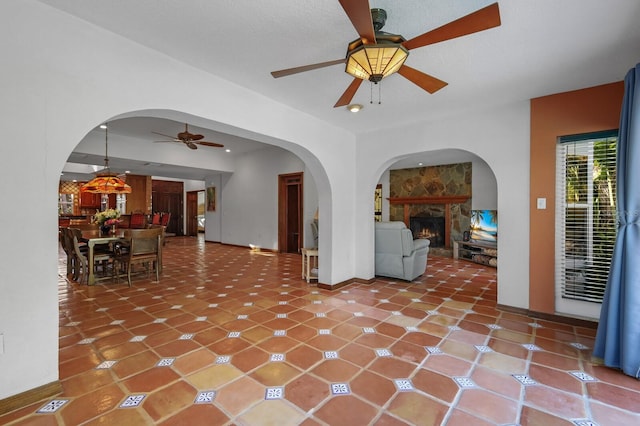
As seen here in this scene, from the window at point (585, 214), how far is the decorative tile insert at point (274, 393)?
10.7 ft

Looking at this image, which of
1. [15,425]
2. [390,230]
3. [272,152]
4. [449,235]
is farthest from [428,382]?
[272,152]

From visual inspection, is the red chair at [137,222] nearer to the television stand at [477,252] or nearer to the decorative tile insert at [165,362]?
the decorative tile insert at [165,362]

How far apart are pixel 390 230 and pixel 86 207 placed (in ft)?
43.4

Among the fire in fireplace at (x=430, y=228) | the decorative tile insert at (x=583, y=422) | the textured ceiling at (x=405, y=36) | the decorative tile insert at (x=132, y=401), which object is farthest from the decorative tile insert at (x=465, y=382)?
the fire in fireplace at (x=430, y=228)

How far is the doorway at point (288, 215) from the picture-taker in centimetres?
775

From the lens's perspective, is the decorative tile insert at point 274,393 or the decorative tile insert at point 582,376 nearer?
the decorative tile insert at point 274,393

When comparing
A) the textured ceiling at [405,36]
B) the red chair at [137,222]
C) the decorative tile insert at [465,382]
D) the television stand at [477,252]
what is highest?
the textured ceiling at [405,36]

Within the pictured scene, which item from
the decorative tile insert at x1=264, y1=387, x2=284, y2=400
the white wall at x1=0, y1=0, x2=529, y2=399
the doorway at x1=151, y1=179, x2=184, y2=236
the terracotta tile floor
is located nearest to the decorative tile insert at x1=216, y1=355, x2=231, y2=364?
the terracotta tile floor

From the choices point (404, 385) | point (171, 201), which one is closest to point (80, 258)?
point (404, 385)

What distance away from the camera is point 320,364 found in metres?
2.21

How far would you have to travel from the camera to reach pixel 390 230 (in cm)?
476

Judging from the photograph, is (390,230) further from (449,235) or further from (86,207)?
(86,207)

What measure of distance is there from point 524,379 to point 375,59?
2.51m

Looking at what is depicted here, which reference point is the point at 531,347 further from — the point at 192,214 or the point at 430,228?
the point at 192,214
